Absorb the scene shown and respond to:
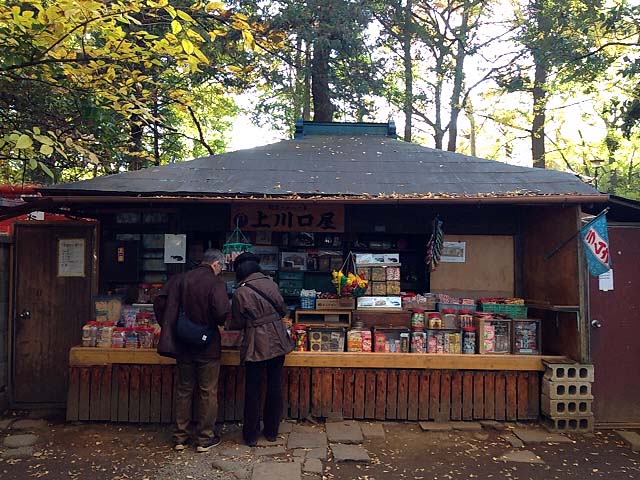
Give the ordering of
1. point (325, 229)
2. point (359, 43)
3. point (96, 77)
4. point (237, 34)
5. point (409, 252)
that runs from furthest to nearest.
Answer: point (359, 43)
point (237, 34)
point (409, 252)
point (325, 229)
point (96, 77)

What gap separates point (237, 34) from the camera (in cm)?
1063

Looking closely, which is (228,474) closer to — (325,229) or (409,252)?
(325,229)

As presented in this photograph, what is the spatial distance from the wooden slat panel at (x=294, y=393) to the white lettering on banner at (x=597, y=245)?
12.1ft

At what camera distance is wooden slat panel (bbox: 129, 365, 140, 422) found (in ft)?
19.4

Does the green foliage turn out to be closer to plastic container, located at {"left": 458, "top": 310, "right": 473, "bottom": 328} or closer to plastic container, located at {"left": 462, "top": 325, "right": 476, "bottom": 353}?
plastic container, located at {"left": 458, "top": 310, "right": 473, "bottom": 328}

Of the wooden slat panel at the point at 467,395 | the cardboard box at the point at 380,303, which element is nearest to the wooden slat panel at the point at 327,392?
the cardboard box at the point at 380,303

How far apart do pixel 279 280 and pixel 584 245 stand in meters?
3.87

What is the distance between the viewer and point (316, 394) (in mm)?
5977

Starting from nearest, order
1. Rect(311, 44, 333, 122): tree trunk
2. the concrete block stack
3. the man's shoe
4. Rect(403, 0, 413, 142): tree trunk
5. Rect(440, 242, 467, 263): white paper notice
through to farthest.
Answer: the man's shoe < the concrete block stack < Rect(440, 242, 467, 263): white paper notice < Rect(311, 44, 333, 122): tree trunk < Rect(403, 0, 413, 142): tree trunk

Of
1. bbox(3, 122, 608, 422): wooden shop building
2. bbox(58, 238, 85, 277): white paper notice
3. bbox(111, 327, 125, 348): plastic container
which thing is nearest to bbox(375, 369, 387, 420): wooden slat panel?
bbox(3, 122, 608, 422): wooden shop building

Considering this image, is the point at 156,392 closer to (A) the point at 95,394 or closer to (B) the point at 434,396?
(A) the point at 95,394

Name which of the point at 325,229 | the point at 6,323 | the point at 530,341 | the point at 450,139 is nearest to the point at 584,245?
the point at 530,341

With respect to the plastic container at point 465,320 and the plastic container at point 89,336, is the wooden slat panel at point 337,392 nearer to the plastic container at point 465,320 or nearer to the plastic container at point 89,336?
the plastic container at point 465,320

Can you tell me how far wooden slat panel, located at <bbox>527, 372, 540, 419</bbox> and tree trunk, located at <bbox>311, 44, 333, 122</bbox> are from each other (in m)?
10.0
